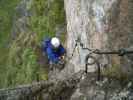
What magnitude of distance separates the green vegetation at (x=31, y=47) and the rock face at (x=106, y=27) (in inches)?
90.0

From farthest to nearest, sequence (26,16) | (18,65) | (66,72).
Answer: (26,16) → (18,65) → (66,72)

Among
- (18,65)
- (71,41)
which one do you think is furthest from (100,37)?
(18,65)

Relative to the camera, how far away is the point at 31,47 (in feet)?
41.4

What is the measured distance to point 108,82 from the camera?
29.1 feet

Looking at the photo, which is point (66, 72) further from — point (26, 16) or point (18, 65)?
point (26, 16)

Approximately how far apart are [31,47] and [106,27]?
12.9ft

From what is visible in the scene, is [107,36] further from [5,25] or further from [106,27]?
[5,25]

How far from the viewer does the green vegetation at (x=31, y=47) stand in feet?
39.6

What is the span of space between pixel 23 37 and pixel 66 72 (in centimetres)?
296

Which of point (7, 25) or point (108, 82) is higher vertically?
point (7, 25)

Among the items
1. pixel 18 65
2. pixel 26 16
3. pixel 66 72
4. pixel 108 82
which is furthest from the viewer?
A: pixel 26 16

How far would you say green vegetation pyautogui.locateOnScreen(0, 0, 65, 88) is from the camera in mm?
12077

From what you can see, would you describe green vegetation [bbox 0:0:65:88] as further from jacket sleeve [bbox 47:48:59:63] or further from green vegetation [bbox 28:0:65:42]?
jacket sleeve [bbox 47:48:59:63]

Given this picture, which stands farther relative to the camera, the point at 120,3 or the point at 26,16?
the point at 26,16
